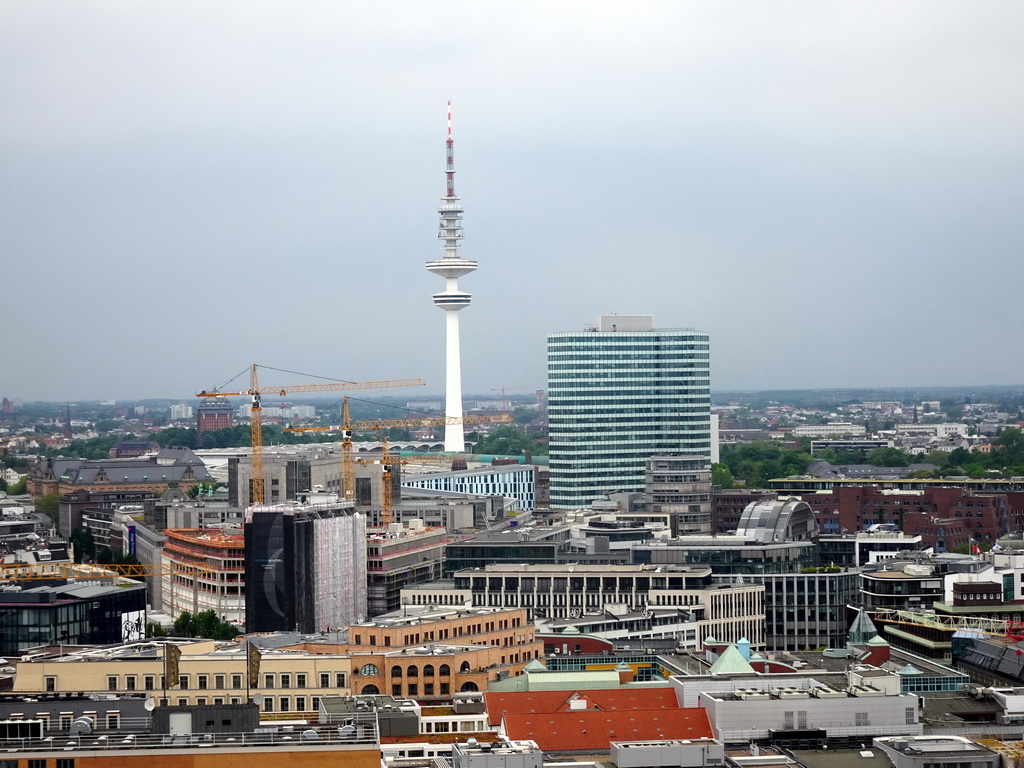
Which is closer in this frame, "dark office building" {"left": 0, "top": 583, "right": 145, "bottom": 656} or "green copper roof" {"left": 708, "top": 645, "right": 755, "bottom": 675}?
"green copper roof" {"left": 708, "top": 645, "right": 755, "bottom": 675}

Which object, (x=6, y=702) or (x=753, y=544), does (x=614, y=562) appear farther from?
(x=6, y=702)

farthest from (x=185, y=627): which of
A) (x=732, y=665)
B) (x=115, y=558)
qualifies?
(x=115, y=558)

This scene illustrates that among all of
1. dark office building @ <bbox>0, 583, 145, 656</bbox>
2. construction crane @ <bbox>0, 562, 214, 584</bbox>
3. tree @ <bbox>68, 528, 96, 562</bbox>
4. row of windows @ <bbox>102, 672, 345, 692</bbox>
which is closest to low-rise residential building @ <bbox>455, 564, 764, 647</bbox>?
dark office building @ <bbox>0, 583, 145, 656</bbox>

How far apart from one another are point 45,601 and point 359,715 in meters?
50.9

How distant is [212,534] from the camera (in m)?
149

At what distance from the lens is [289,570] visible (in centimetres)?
12238

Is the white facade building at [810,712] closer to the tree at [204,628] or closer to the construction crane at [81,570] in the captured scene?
the tree at [204,628]

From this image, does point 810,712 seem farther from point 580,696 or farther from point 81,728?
point 81,728

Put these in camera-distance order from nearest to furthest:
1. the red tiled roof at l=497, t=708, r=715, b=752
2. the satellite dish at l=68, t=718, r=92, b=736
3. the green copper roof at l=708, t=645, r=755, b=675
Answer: the satellite dish at l=68, t=718, r=92, b=736 < the red tiled roof at l=497, t=708, r=715, b=752 < the green copper roof at l=708, t=645, r=755, b=675

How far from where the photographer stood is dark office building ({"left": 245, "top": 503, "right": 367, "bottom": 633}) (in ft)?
400

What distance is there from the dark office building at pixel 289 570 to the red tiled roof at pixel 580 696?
4043 cm

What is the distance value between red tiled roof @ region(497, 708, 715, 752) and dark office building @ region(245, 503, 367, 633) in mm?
45863

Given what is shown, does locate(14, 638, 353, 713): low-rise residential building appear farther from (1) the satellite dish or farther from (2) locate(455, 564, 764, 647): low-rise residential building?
(2) locate(455, 564, 764, 647): low-rise residential building

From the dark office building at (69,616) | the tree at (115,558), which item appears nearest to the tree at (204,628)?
the dark office building at (69,616)
